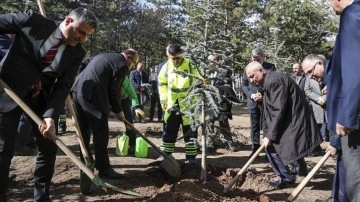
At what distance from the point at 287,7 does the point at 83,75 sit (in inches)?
941

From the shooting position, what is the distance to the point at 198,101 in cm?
509

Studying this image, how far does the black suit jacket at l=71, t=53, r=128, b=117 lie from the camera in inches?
202

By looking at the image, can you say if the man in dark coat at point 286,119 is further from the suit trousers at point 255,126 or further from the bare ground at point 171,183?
the suit trousers at point 255,126

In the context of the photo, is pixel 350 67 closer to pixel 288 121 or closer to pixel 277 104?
pixel 277 104

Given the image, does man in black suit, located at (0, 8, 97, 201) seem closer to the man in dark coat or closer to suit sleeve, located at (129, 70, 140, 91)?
the man in dark coat

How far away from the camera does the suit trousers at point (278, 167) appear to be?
541 cm

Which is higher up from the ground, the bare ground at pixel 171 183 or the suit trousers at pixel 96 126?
the suit trousers at pixel 96 126

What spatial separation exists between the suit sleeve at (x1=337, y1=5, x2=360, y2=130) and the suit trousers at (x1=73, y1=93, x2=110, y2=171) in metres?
3.17

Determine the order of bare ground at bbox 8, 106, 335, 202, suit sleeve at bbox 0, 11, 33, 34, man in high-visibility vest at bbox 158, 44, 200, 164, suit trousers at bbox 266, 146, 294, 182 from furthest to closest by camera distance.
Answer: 1. man in high-visibility vest at bbox 158, 44, 200, 164
2. suit trousers at bbox 266, 146, 294, 182
3. bare ground at bbox 8, 106, 335, 202
4. suit sleeve at bbox 0, 11, 33, 34

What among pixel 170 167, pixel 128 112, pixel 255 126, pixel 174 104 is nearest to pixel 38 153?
pixel 170 167

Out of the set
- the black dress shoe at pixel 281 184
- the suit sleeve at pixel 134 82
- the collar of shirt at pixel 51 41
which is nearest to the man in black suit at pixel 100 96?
the collar of shirt at pixel 51 41

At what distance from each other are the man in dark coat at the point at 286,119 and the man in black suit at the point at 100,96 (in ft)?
5.91

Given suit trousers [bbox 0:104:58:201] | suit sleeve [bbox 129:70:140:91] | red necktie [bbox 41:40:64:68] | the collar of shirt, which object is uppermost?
the collar of shirt

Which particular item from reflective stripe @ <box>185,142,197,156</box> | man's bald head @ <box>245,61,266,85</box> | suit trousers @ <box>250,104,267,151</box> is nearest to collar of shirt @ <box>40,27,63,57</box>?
man's bald head @ <box>245,61,266,85</box>
